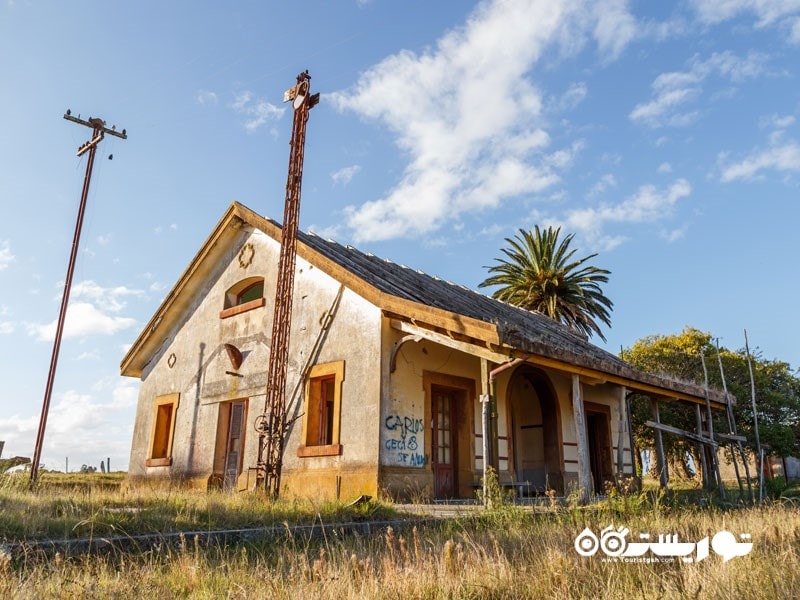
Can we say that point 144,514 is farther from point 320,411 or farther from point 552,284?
point 552,284

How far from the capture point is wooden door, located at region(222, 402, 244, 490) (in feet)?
43.0

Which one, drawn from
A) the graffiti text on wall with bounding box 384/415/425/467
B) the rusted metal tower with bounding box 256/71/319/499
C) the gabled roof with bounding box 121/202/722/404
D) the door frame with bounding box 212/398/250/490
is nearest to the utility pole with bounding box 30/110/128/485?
the gabled roof with bounding box 121/202/722/404

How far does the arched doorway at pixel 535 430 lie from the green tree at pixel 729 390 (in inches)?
409

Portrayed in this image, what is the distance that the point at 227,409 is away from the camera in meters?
13.9

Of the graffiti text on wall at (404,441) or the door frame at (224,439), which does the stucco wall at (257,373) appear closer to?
the door frame at (224,439)

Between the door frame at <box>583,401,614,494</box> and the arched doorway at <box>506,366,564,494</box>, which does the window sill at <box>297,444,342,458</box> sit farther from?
the door frame at <box>583,401,614,494</box>

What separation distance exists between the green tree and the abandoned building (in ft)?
26.7

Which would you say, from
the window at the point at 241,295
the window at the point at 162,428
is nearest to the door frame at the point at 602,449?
the window at the point at 241,295

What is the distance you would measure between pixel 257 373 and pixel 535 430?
21.1 feet

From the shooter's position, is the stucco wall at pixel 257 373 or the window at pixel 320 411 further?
the window at pixel 320 411

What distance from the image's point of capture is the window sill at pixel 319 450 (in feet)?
35.9

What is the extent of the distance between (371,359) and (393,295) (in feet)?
4.05

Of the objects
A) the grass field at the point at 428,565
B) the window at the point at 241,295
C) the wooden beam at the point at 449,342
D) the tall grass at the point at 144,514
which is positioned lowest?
the grass field at the point at 428,565

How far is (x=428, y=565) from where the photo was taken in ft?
13.5
